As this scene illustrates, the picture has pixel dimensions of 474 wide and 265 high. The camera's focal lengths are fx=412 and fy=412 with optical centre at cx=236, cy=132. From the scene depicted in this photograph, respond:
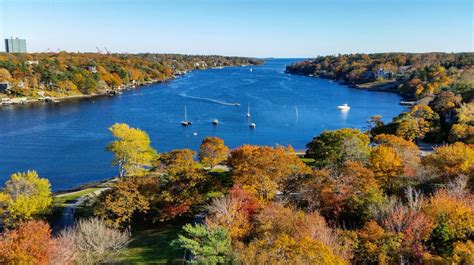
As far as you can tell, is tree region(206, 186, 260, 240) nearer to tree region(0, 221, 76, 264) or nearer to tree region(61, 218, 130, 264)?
tree region(61, 218, 130, 264)

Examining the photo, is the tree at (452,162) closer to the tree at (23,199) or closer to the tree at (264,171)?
the tree at (264,171)

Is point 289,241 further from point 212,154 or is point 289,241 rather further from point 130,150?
point 130,150

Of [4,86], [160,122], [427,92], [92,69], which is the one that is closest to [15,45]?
[92,69]

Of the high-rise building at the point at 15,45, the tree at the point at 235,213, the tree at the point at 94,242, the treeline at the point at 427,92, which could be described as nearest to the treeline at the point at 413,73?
the treeline at the point at 427,92

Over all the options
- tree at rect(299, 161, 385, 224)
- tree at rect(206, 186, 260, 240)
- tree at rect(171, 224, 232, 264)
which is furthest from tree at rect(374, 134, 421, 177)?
tree at rect(171, 224, 232, 264)

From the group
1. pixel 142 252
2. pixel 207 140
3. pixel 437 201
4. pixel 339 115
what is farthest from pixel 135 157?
pixel 339 115

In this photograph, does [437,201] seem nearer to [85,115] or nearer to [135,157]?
[135,157]
